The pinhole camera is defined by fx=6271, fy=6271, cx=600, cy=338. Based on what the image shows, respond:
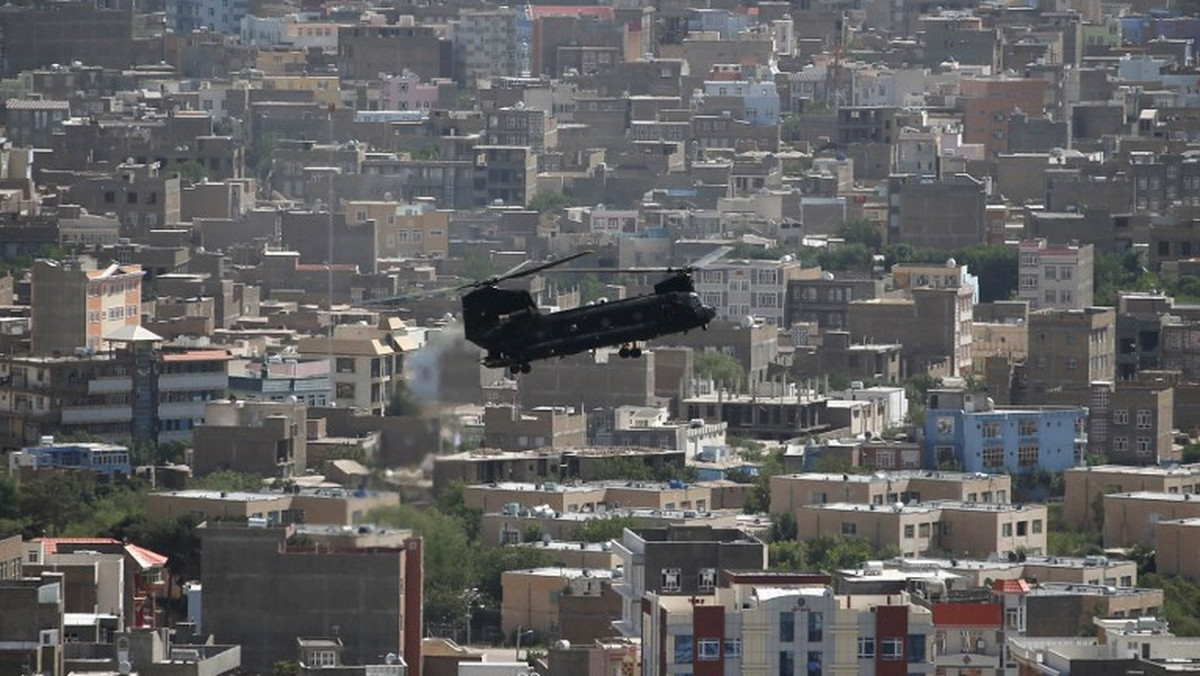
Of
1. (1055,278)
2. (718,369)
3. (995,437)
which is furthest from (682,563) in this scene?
(1055,278)

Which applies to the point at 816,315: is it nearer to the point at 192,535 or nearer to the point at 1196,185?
the point at 1196,185

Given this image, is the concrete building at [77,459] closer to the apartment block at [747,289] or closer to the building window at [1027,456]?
the building window at [1027,456]

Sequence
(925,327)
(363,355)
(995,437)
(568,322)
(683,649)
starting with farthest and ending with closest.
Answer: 1. (925,327)
2. (363,355)
3. (995,437)
4. (683,649)
5. (568,322)

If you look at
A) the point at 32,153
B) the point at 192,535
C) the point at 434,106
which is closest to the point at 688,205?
the point at 32,153

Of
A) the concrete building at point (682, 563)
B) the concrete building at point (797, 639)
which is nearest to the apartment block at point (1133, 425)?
the concrete building at point (682, 563)

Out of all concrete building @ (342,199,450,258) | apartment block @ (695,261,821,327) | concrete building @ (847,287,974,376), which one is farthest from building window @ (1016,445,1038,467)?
concrete building @ (342,199,450,258)

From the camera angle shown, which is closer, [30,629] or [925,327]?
[30,629]

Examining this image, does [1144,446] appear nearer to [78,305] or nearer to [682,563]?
[78,305]
